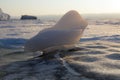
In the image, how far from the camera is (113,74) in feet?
16.3

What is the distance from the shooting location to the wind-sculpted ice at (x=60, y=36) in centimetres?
815

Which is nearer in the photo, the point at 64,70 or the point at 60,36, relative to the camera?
the point at 64,70

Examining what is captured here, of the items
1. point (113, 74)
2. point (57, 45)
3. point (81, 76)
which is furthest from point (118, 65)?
point (57, 45)

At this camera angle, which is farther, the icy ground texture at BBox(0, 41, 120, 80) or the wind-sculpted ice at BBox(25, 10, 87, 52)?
the wind-sculpted ice at BBox(25, 10, 87, 52)

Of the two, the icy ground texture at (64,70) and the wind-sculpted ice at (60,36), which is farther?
the wind-sculpted ice at (60,36)

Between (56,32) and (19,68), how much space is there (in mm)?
2535

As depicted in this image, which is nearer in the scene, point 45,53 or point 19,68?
point 19,68

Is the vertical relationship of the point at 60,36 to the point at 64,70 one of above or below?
above

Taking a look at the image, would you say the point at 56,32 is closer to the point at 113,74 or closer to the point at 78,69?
the point at 78,69

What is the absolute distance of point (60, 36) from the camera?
27.4ft

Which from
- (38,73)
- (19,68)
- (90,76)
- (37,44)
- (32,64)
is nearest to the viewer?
(90,76)

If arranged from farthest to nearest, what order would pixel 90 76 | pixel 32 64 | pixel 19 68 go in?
pixel 32 64, pixel 19 68, pixel 90 76

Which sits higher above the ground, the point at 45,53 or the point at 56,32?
the point at 56,32

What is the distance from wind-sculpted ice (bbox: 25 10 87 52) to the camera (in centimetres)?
815
